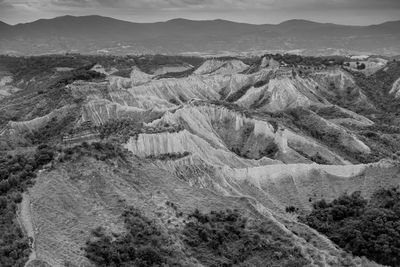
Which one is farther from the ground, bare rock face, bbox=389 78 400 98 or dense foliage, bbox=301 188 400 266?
dense foliage, bbox=301 188 400 266

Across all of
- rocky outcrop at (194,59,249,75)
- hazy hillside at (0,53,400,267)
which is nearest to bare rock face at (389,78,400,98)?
hazy hillside at (0,53,400,267)

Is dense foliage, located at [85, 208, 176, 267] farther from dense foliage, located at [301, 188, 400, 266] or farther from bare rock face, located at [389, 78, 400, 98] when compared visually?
bare rock face, located at [389, 78, 400, 98]

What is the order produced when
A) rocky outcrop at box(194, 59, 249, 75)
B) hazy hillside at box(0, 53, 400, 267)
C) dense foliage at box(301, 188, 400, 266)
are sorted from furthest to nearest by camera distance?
1. rocky outcrop at box(194, 59, 249, 75)
2. dense foliage at box(301, 188, 400, 266)
3. hazy hillside at box(0, 53, 400, 267)

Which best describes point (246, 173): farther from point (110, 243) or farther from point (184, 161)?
point (110, 243)

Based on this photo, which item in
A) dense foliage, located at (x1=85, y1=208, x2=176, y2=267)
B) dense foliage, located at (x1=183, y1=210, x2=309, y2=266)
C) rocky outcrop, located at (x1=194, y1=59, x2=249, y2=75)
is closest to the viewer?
dense foliage, located at (x1=85, y1=208, x2=176, y2=267)

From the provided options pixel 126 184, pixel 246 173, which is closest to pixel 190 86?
pixel 246 173

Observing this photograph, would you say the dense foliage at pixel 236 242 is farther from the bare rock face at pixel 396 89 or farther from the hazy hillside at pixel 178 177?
the bare rock face at pixel 396 89
